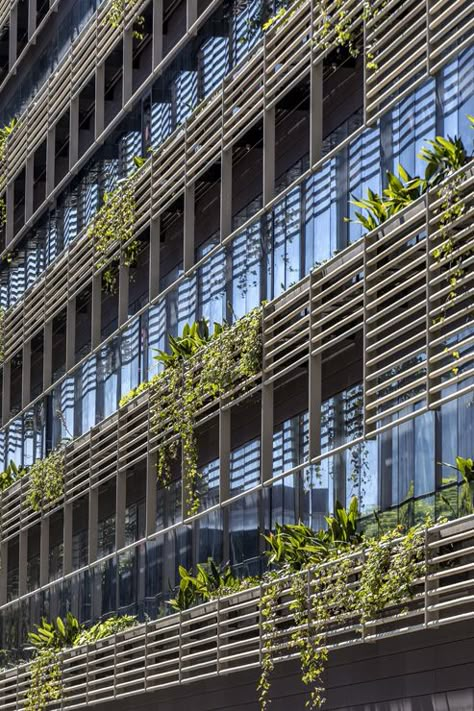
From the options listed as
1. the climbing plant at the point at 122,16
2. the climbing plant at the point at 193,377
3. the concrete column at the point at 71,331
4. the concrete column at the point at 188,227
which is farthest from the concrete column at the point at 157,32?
the concrete column at the point at 71,331

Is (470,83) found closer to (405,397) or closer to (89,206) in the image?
(405,397)

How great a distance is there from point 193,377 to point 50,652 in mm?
8263

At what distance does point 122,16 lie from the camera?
30.2 metres

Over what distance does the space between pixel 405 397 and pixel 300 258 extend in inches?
144

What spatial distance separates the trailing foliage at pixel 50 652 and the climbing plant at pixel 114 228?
5877 millimetres

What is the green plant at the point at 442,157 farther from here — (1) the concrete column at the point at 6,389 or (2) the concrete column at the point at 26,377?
(1) the concrete column at the point at 6,389

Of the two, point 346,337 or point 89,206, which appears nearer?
point 346,337

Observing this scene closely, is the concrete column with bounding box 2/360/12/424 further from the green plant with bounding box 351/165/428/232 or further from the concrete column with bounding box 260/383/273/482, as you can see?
the green plant with bounding box 351/165/428/232

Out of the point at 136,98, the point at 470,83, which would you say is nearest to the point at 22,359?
the point at 136,98

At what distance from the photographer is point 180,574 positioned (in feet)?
84.9

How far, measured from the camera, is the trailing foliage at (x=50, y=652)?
30591 millimetres

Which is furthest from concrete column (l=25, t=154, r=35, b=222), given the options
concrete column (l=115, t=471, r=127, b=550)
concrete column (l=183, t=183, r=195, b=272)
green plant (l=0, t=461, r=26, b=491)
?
concrete column (l=183, t=183, r=195, b=272)

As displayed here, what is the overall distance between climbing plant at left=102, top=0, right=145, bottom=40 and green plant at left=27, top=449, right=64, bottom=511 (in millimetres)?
7749

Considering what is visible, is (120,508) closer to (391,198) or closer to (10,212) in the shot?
(391,198)
